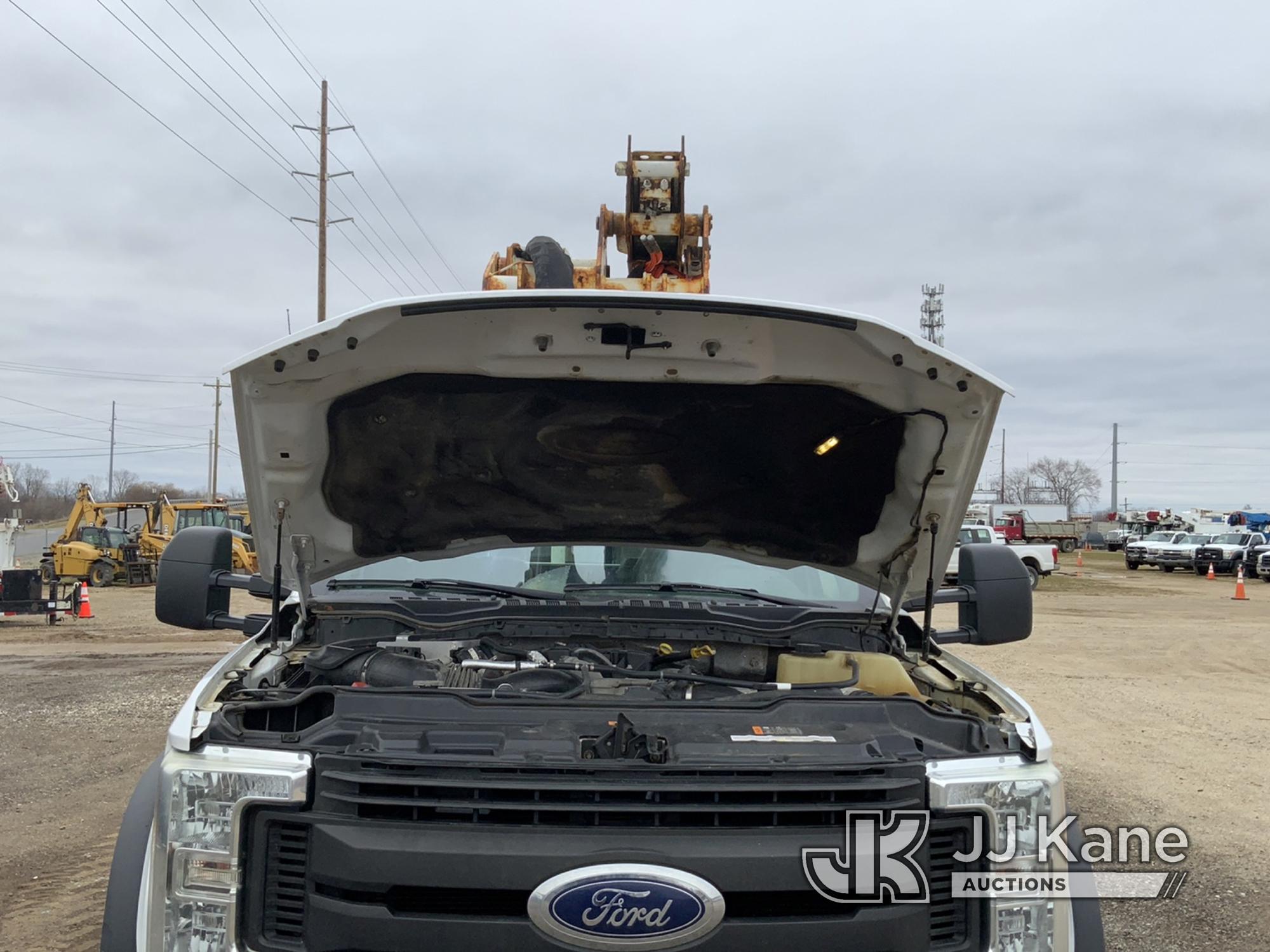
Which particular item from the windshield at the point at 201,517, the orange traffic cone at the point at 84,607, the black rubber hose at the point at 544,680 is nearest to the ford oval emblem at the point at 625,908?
the black rubber hose at the point at 544,680

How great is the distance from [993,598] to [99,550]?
26.1 meters

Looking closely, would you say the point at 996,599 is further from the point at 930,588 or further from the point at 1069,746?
the point at 1069,746

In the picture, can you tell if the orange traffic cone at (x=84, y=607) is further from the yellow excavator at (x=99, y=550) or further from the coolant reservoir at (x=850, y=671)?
the coolant reservoir at (x=850, y=671)

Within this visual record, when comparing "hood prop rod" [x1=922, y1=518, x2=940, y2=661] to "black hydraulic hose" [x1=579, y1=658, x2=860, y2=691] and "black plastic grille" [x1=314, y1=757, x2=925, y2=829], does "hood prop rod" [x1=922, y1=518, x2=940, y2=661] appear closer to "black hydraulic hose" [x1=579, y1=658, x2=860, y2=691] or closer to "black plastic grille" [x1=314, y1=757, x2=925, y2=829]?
"black hydraulic hose" [x1=579, y1=658, x2=860, y2=691]

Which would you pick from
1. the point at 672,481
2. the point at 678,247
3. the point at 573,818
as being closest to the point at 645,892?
the point at 573,818

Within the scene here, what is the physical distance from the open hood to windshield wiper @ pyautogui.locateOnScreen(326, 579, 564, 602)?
0.11 meters

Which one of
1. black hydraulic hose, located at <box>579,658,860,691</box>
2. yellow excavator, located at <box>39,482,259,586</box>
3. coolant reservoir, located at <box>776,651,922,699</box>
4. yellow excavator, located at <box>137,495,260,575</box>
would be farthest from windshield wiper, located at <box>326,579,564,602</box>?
yellow excavator, located at <box>39,482,259,586</box>

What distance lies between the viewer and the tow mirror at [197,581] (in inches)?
130

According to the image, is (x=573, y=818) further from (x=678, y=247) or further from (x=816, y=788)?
(x=678, y=247)

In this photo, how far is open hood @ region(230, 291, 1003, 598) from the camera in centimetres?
289

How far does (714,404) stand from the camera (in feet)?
11.3

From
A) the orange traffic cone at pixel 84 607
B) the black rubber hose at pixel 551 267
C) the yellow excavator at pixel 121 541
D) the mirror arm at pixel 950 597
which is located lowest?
the orange traffic cone at pixel 84 607

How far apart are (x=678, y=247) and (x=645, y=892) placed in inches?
181

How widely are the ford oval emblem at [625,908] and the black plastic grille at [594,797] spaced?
0.14 m
